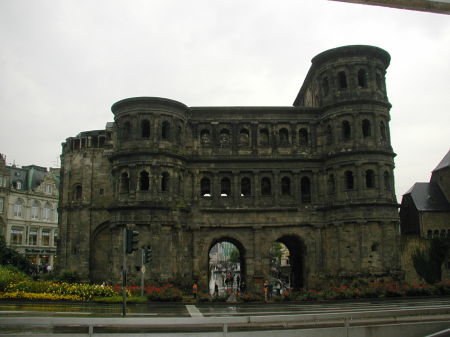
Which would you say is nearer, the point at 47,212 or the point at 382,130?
the point at 382,130

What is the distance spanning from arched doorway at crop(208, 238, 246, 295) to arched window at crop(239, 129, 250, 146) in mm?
8380

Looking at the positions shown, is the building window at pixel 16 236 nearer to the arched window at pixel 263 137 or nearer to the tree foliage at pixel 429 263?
the arched window at pixel 263 137

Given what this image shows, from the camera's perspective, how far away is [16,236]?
6538 centimetres

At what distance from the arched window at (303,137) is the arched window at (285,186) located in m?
3.41

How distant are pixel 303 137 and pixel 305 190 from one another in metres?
4.63

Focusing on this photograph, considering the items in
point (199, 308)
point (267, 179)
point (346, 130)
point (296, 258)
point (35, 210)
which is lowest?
point (199, 308)

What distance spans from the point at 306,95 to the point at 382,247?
59.7 ft

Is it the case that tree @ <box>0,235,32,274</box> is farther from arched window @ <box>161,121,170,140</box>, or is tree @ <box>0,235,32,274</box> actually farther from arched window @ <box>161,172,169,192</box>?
arched window @ <box>161,121,170,140</box>

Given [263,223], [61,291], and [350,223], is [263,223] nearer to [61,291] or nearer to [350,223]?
[350,223]

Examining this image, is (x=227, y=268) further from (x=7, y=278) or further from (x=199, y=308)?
(x=199, y=308)

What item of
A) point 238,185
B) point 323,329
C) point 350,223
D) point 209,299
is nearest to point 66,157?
point 238,185

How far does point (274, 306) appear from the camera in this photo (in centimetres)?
2709

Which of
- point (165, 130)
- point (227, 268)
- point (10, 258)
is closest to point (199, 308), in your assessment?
point (165, 130)

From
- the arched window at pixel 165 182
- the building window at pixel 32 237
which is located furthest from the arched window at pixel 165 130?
the building window at pixel 32 237
